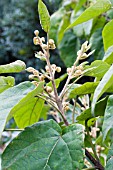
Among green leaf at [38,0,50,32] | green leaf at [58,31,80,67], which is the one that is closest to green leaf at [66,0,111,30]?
green leaf at [38,0,50,32]

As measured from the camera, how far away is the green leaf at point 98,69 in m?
0.66

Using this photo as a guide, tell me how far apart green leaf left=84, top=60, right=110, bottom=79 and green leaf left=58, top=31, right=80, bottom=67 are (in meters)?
1.00

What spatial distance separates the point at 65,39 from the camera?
1.77 m

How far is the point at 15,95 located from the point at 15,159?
0.09 metres

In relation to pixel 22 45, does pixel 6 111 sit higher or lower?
lower

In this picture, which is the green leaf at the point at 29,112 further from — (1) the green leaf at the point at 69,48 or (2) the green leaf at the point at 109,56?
(1) the green leaf at the point at 69,48

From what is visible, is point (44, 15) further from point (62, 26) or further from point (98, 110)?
point (62, 26)

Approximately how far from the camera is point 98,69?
666mm

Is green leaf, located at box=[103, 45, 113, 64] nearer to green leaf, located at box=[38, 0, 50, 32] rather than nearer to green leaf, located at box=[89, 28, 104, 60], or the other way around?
green leaf, located at box=[38, 0, 50, 32]

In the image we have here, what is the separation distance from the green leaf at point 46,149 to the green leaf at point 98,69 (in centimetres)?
10

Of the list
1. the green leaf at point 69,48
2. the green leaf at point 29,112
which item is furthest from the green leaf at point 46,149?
the green leaf at point 69,48

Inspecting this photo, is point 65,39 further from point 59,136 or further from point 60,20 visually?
point 59,136

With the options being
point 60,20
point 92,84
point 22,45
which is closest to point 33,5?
point 22,45

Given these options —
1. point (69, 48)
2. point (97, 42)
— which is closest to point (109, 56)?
point (97, 42)
